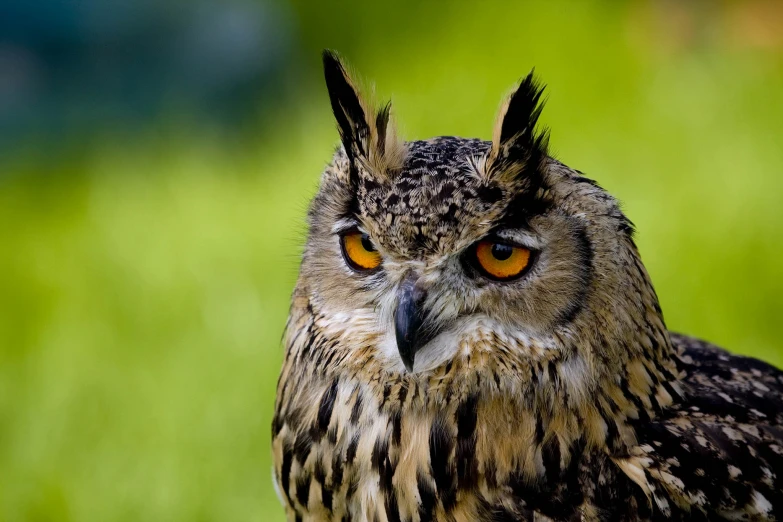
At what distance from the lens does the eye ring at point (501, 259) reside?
142cm

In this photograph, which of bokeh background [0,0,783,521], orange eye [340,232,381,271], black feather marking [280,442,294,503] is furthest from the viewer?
bokeh background [0,0,783,521]

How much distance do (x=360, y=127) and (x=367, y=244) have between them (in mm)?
219

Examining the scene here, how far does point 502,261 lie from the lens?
56.3 inches

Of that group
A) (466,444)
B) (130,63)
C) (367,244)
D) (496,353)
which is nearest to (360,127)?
(367,244)

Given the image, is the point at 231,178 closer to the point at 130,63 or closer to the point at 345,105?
the point at 130,63

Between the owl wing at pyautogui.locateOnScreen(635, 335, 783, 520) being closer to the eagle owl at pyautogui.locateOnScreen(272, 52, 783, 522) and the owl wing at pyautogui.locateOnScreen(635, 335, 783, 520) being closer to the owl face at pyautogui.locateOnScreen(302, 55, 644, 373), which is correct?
the eagle owl at pyautogui.locateOnScreen(272, 52, 783, 522)

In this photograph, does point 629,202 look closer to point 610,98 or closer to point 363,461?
point 610,98

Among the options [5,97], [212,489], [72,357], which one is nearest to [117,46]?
[5,97]

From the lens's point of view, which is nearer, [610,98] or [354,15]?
[610,98]

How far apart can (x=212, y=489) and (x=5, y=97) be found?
3.17 metres

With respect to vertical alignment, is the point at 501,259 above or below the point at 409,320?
above

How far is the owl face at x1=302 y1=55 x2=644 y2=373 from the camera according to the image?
1.40 metres

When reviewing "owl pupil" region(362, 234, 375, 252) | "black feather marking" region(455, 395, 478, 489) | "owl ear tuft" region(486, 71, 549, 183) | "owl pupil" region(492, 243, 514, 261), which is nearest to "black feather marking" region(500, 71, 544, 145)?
"owl ear tuft" region(486, 71, 549, 183)

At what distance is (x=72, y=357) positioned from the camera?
10.8ft
